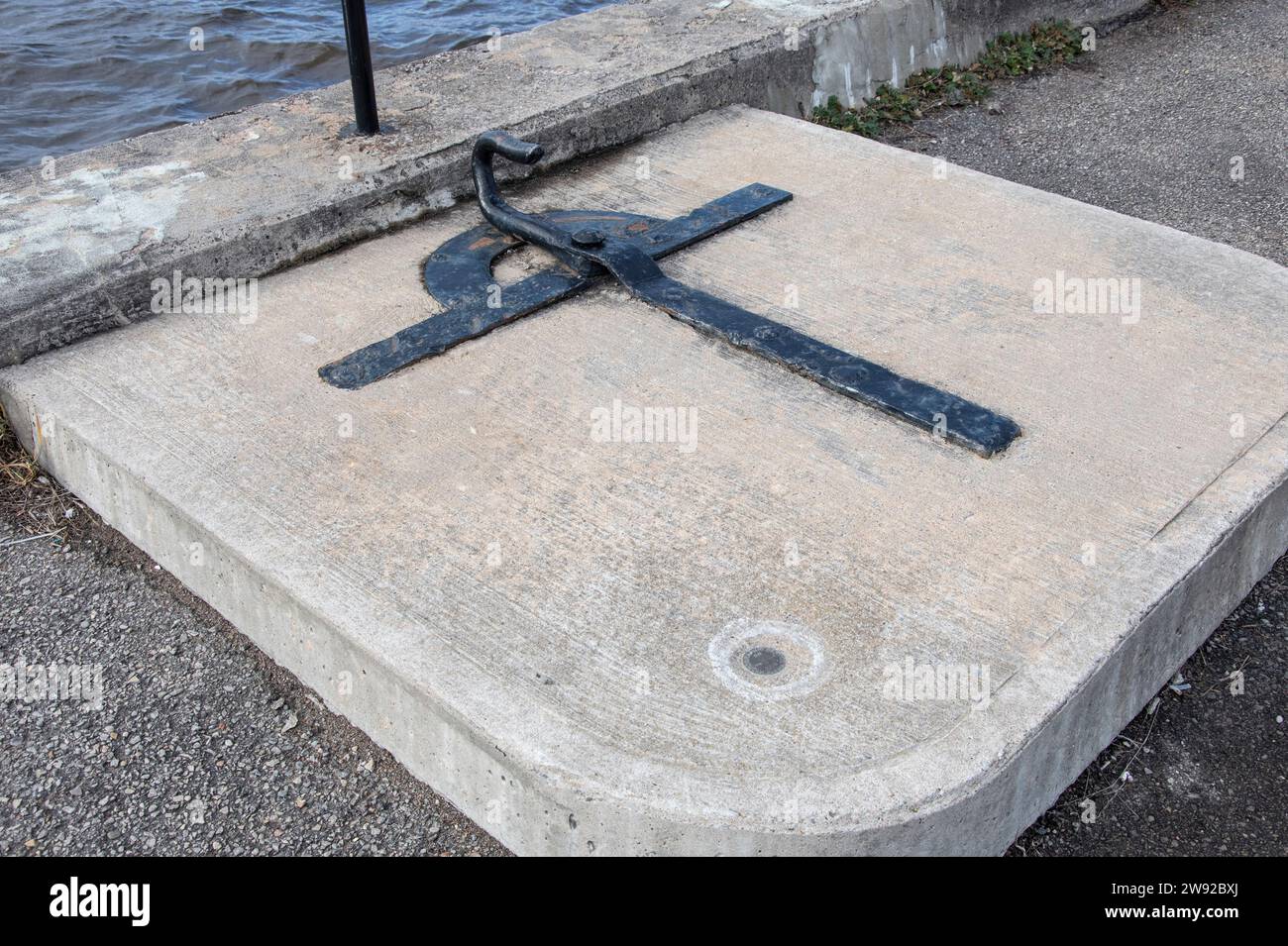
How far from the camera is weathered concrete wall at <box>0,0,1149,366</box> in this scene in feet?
10.9

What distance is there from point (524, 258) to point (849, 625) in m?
1.76

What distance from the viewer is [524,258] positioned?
12.1ft

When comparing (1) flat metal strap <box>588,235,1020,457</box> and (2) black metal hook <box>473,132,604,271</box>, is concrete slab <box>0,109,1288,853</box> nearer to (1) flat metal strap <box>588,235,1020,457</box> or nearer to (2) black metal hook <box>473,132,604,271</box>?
(1) flat metal strap <box>588,235,1020,457</box>

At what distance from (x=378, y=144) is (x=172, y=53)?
503 centimetres

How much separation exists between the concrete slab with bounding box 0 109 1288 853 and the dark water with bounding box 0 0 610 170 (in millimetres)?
4519

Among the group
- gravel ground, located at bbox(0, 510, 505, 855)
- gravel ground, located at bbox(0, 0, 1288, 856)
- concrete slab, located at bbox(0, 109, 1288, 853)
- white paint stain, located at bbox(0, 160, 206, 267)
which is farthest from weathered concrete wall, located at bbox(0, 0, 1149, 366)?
gravel ground, located at bbox(0, 510, 505, 855)

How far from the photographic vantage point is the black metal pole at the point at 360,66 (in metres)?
3.78

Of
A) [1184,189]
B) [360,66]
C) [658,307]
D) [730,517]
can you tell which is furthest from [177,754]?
[1184,189]

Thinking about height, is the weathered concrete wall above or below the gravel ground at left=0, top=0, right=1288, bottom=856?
above

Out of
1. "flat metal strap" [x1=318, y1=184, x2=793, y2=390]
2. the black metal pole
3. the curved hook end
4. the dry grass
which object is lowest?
the dry grass

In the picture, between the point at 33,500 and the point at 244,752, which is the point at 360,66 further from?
the point at 244,752

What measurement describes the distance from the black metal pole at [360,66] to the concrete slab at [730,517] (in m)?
0.45
